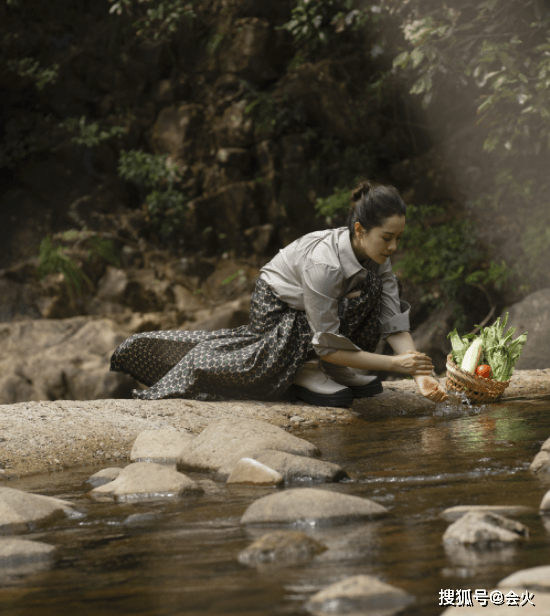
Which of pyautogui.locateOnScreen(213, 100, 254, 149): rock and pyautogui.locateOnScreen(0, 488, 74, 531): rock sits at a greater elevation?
pyautogui.locateOnScreen(213, 100, 254, 149): rock

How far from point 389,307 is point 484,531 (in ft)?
9.64

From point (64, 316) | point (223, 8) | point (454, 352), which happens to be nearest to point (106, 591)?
point (454, 352)

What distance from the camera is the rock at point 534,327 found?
7.21 m

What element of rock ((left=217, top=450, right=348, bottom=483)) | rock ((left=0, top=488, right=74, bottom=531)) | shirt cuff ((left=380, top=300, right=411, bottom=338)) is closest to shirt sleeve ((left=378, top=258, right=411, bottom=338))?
shirt cuff ((left=380, top=300, right=411, bottom=338))

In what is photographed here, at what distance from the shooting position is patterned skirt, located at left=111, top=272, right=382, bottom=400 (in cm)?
450

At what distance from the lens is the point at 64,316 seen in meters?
10.9

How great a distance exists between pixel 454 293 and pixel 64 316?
6.12 m

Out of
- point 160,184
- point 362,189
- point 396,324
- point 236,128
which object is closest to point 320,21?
point 236,128

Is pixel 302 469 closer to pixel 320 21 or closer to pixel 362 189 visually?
pixel 362 189

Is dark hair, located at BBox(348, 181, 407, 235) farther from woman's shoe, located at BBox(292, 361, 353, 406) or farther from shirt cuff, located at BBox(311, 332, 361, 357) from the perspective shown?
woman's shoe, located at BBox(292, 361, 353, 406)

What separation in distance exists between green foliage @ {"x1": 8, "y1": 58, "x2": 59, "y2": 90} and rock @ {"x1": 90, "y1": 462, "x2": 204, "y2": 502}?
10445 millimetres

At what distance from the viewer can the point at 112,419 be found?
4.07 meters

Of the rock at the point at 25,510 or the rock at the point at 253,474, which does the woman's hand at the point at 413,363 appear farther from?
the rock at the point at 25,510

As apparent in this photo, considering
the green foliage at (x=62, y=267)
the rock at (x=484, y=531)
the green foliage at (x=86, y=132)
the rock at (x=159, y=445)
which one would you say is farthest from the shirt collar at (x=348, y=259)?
the green foliage at (x=86, y=132)
